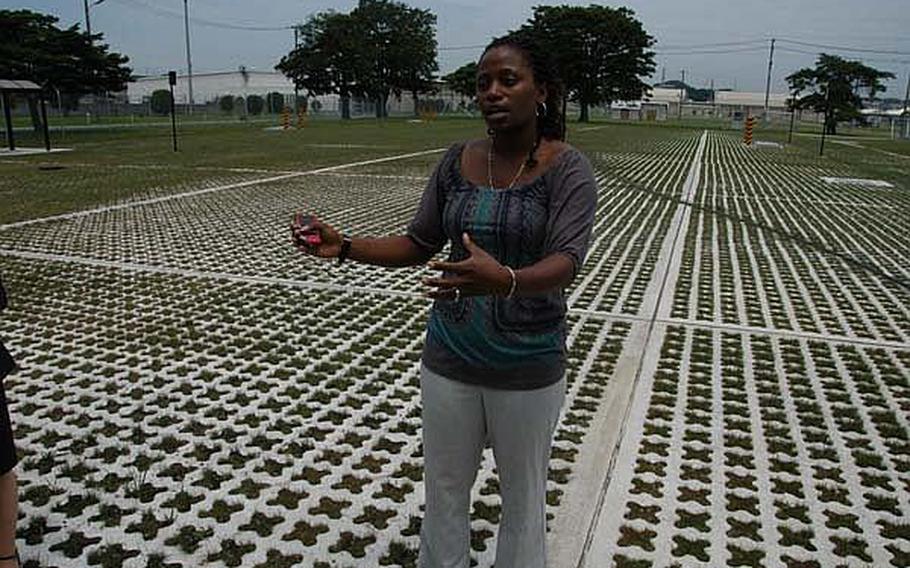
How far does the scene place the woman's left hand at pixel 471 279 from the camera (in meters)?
1.60

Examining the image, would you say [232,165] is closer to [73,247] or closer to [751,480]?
[73,247]

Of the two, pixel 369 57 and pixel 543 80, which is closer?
pixel 543 80

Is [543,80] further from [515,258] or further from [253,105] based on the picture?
[253,105]

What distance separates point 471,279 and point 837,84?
190 feet

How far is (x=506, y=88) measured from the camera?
1.86 meters

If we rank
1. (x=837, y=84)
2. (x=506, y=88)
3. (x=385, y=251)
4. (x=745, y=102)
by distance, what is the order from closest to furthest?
(x=506, y=88) → (x=385, y=251) → (x=837, y=84) → (x=745, y=102)

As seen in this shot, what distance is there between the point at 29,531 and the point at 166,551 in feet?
1.81

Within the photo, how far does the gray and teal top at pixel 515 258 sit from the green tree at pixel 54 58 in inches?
1095

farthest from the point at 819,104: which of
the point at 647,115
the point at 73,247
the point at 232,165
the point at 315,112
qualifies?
the point at 73,247

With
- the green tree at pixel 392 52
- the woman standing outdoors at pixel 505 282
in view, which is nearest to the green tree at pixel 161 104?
the green tree at pixel 392 52

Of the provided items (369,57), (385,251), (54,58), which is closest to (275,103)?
(369,57)

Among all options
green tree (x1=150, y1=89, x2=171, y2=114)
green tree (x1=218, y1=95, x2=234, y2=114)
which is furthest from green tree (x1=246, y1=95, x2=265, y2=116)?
green tree (x1=150, y1=89, x2=171, y2=114)

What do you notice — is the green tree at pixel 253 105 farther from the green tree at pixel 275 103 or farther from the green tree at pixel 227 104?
the green tree at pixel 275 103

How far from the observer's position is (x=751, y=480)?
3365 mm
